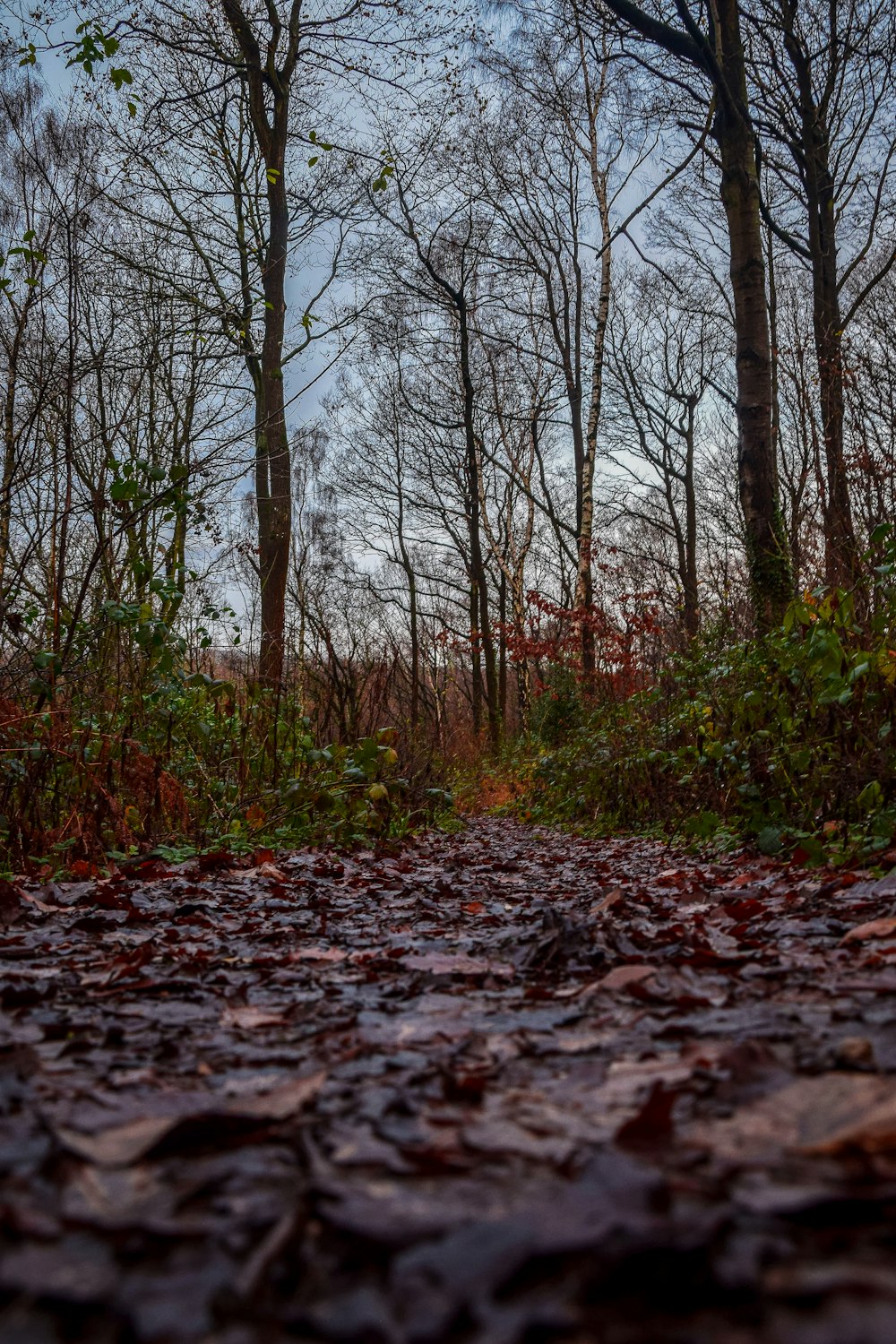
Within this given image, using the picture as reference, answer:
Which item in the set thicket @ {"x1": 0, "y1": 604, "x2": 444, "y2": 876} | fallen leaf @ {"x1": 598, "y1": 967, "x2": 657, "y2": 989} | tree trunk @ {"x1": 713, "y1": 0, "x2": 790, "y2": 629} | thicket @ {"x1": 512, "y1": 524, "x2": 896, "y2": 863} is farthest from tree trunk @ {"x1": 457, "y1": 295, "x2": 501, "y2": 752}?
fallen leaf @ {"x1": 598, "y1": 967, "x2": 657, "y2": 989}

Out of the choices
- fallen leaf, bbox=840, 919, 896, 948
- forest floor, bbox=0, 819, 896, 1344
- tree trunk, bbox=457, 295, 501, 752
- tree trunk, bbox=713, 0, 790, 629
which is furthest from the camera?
tree trunk, bbox=457, 295, 501, 752

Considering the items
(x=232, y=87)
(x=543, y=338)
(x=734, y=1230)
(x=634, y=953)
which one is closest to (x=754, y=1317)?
(x=734, y=1230)

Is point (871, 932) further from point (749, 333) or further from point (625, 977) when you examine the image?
point (749, 333)

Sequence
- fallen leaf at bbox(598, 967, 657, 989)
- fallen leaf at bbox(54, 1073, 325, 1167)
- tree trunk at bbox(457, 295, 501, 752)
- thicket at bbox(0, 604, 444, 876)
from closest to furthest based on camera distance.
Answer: fallen leaf at bbox(54, 1073, 325, 1167) → fallen leaf at bbox(598, 967, 657, 989) → thicket at bbox(0, 604, 444, 876) → tree trunk at bbox(457, 295, 501, 752)

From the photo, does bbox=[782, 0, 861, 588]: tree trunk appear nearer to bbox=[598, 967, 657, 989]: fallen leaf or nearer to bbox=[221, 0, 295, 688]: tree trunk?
bbox=[221, 0, 295, 688]: tree trunk

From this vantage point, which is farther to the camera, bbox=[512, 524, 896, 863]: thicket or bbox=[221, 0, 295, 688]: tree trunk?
bbox=[221, 0, 295, 688]: tree trunk

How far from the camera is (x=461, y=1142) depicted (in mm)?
1040

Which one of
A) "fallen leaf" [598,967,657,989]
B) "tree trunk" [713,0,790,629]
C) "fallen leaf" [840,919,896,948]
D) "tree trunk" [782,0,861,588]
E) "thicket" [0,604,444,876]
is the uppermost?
"tree trunk" [782,0,861,588]

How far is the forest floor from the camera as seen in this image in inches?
27.7

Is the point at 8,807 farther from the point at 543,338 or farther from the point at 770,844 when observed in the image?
the point at 543,338

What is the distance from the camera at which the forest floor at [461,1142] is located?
27.7 inches

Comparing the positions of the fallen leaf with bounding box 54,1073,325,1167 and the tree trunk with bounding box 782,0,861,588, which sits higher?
the tree trunk with bounding box 782,0,861,588

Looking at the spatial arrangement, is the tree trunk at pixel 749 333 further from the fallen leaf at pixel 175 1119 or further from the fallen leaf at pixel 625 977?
the fallen leaf at pixel 175 1119

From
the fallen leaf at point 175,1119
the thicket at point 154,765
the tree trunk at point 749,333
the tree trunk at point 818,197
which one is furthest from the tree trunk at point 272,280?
the fallen leaf at point 175,1119
